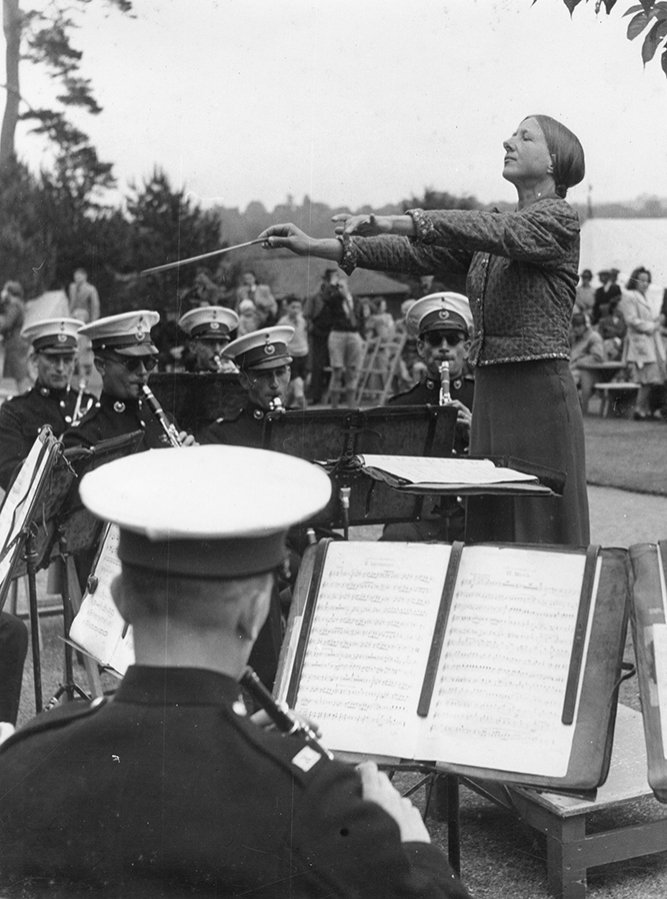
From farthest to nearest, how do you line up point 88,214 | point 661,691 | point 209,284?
point 88,214 → point 209,284 → point 661,691

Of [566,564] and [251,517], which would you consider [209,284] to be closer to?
[566,564]

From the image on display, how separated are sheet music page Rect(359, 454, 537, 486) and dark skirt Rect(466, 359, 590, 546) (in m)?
0.57

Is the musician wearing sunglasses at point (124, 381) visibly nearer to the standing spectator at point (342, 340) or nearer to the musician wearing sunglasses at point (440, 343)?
the musician wearing sunglasses at point (440, 343)

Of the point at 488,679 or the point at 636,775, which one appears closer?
the point at 488,679

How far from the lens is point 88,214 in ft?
54.5

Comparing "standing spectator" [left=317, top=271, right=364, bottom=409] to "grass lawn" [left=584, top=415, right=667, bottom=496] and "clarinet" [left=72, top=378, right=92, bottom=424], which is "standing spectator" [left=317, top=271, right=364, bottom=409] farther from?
"clarinet" [left=72, top=378, right=92, bottom=424]

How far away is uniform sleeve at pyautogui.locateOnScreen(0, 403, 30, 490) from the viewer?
4.76 metres

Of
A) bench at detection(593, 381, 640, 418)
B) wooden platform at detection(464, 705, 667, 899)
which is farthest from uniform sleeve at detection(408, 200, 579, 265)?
bench at detection(593, 381, 640, 418)

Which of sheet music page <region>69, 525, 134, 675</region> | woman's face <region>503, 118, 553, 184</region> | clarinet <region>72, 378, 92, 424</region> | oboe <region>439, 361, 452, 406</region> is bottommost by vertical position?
sheet music page <region>69, 525, 134, 675</region>

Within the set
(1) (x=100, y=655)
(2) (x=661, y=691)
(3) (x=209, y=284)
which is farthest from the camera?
(3) (x=209, y=284)

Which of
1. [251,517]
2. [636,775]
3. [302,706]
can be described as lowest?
[636,775]

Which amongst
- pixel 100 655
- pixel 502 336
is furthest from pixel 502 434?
pixel 100 655

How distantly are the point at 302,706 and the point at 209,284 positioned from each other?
1278 cm

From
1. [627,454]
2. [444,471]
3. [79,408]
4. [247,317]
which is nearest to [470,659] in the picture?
[444,471]
